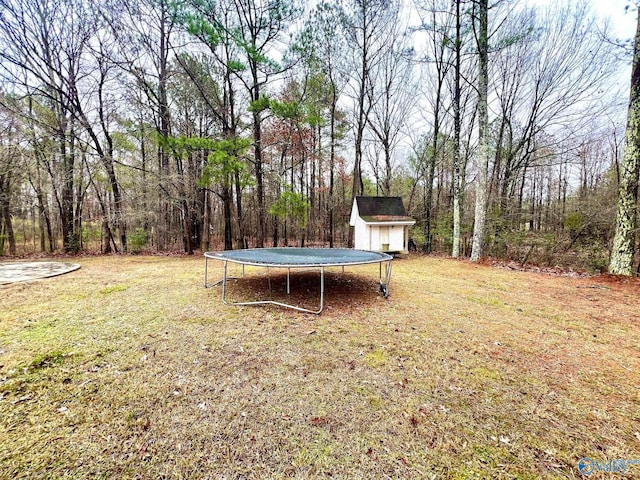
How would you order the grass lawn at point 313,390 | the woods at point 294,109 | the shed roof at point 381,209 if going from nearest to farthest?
the grass lawn at point 313,390, the woods at point 294,109, the shed roof at point 381,209

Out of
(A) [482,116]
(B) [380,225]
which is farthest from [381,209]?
(A) [482,116]

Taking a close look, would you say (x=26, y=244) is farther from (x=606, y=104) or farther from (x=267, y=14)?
(x=606, y=104)

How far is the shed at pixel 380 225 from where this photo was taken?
902 cm

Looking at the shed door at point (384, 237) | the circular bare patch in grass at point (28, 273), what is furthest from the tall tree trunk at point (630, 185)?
the circular bare patch in grass at point (28, 273)

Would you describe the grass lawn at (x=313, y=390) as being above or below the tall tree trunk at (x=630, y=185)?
below

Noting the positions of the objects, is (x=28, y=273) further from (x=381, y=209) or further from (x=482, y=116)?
(x=482, y=116)

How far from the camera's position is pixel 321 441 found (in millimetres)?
1446

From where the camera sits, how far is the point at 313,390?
74.0 inches

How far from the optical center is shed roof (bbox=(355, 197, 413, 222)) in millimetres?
9212

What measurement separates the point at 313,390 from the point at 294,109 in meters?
8.07

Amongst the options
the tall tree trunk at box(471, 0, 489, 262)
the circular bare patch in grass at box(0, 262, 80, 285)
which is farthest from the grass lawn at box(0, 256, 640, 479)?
the tall tree trunk at box(471, 0, 489, 262)

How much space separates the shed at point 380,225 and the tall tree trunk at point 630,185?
→ 4.72 m

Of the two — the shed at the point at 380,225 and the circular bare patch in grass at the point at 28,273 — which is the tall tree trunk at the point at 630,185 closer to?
the shed at the point at 380,225

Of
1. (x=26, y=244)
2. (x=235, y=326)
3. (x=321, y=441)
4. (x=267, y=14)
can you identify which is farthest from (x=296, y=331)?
(x=26, y=244)
